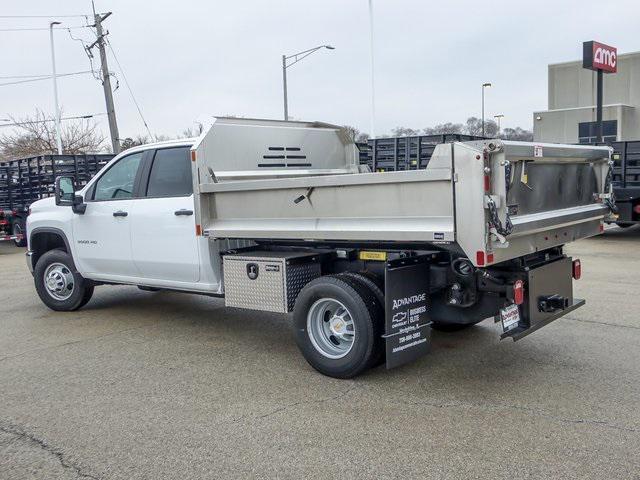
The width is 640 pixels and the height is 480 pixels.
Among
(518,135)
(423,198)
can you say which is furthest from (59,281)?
(518,135)

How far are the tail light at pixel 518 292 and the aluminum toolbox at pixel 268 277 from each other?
5.83ft

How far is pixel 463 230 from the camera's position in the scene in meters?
4.40

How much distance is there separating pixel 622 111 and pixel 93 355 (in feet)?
108

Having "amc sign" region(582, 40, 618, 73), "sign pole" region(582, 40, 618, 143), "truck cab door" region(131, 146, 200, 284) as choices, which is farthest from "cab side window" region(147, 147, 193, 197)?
"amc sign" region(582, 40, 618, 73)

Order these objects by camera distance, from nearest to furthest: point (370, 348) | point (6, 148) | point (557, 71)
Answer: point (370, 348) < point (557, 71) < point (6, 148)

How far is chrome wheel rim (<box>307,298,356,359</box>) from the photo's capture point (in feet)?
17.7

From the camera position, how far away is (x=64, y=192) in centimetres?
759

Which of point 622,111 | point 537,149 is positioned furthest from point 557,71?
point 537,149

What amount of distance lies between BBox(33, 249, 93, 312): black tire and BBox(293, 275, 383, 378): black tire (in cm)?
381

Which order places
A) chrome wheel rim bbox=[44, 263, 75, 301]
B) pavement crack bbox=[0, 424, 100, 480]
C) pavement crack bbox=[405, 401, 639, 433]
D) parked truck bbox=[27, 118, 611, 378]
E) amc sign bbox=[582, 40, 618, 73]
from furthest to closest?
amc sign bbox=[582, 40, 618, 73] < chrome wheel rim bbox=[44, 263, 75, 301] < parked truck bbox=[27, 118, 611, 378] < pavement crack bbox=[405, 401, 639, 433] < pavement crack bbox=[0, 424, 100, 480]

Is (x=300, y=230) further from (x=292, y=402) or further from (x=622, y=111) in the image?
(x=622, y=111)

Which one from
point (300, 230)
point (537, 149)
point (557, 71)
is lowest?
point (300, 230)

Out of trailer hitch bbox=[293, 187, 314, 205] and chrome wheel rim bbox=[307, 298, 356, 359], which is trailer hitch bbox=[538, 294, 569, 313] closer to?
chrome wheel rim bbox=[307, 298, 356, 359]

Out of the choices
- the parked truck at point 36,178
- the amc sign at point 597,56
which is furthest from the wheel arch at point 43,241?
the amc sign at point 597,56
